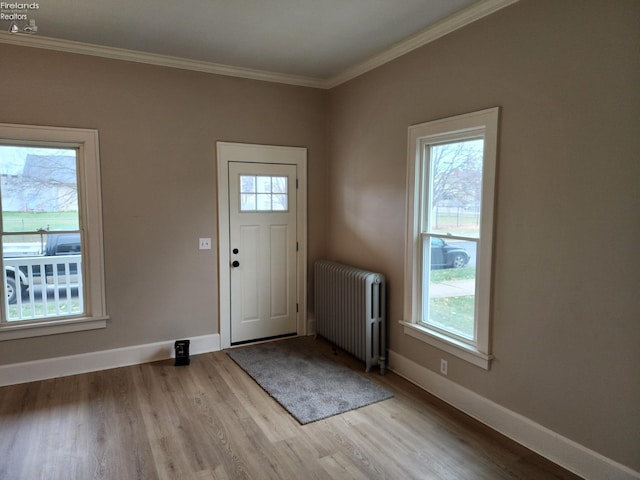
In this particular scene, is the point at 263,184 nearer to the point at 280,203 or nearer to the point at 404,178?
the point at 280,203

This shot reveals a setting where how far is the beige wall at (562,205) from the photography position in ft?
6.63

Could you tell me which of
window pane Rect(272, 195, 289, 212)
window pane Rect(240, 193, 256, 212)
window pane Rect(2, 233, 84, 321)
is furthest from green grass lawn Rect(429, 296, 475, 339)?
window pane Rect(2, 233, 84, 321)

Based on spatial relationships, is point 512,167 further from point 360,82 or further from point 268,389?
point 268,389

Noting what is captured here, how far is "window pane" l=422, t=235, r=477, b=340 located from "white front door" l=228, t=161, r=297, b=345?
5.50 ft

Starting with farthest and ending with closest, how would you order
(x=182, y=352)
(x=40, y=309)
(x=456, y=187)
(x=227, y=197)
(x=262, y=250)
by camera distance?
(x=262, y=250), (x=227, y=197), (x=182, y=352), (x=40, y=309), (x=456, y=187)

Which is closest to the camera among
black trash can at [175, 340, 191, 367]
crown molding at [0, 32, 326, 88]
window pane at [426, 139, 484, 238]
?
window pane at [426, 139, 484, 238]

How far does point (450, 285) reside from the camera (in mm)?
3113

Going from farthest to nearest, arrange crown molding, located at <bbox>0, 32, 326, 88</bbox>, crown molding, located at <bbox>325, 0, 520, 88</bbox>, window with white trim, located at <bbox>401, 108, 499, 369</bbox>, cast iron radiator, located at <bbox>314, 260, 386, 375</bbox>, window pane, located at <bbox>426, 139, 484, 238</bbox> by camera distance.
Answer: cast iron radiator, located at <bbox>314, 260, 386, 375</bbox>, crown molding, located at <bbox>0, 32, 326, 88</bbox>, window pane, located at <bbox>426, 139, 484, 238</bbox>, window with white trim, located at <bbox>401, 108, 499, 369</bbox>, crown molding, located at <bbox>325, 0, 520, 88</bbox>

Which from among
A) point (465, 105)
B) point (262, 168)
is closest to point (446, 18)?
point (465, 105)

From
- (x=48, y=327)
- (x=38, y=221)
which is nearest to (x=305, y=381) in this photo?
(x=48, y=327)

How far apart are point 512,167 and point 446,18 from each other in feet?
3.90

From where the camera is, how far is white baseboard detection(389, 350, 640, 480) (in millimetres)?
2156

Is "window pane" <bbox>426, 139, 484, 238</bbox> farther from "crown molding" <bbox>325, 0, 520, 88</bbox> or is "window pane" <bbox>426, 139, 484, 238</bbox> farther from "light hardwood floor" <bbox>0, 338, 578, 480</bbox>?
"light hardwood floor" <bbox>0, 338, 578, 480</bbox>

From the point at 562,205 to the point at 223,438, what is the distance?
8.15 ft
